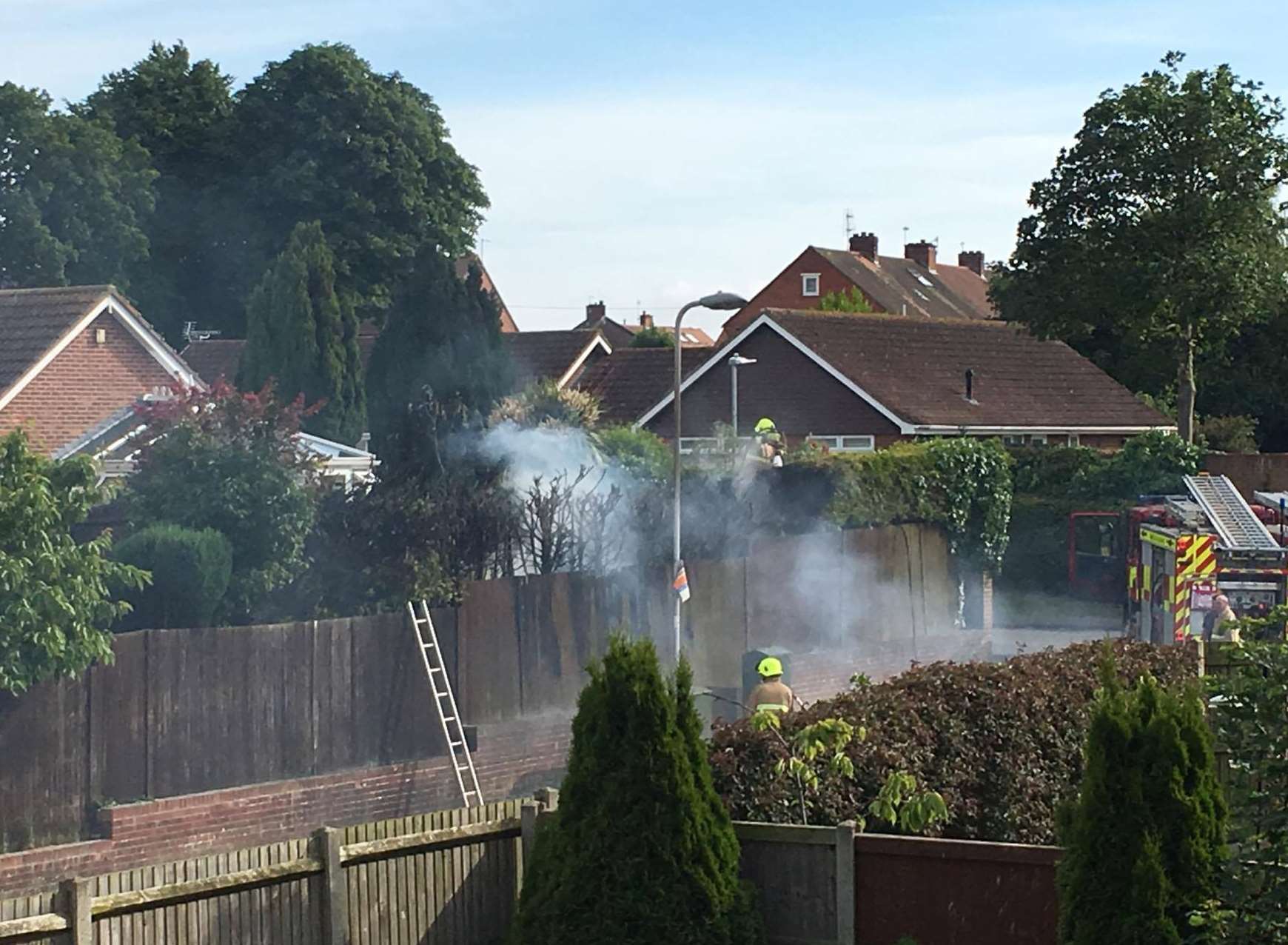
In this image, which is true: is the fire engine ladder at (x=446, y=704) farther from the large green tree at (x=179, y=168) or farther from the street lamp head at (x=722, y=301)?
the large green tree at (x=179, y=168)

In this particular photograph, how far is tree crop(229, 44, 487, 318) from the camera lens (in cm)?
6094

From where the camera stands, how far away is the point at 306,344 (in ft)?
160

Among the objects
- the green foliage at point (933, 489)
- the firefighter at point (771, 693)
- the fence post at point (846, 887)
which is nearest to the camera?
the fence post at point (846, 887)

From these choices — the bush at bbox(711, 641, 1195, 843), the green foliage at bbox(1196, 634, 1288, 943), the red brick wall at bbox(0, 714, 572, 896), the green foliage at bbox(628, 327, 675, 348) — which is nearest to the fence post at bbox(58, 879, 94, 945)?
the bush at bbox(711, 641, 1195, 843)

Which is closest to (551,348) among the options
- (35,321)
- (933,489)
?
(35,321)

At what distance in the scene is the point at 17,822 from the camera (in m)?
16.4

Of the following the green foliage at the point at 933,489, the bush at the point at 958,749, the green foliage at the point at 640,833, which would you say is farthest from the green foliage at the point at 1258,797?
the green foliage at the point at 933,489

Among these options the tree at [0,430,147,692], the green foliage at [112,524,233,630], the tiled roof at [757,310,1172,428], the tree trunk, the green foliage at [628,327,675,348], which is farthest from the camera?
the green foliage at [628,327,675,348]

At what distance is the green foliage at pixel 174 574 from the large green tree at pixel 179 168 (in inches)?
1742

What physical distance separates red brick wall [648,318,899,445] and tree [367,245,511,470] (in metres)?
20.9

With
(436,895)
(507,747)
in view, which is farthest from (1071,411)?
(436,895)

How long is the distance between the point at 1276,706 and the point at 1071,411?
143ft

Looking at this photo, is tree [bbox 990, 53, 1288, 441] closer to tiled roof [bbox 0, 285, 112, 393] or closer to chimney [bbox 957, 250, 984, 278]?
tiled roof [bbox 0, 285, 112, 393]

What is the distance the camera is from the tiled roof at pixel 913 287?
7869 cm
